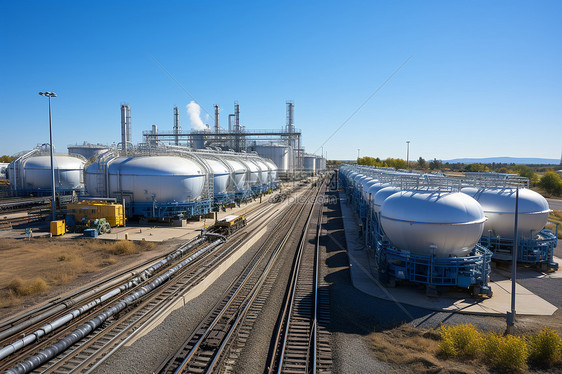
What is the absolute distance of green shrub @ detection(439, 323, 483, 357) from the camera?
9922 mm

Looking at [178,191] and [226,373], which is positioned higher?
[178,191]

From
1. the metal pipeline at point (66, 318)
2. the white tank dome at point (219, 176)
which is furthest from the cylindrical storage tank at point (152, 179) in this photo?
the metal pipeline at point (66, 318)

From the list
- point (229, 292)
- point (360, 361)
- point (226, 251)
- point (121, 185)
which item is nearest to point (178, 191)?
point (121, 185)

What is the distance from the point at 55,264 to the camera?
59.9 ft

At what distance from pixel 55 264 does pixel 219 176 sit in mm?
20626

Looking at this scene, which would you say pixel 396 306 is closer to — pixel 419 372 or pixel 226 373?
pixel 419 372

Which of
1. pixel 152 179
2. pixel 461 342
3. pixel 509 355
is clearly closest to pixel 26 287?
pixel 152 179

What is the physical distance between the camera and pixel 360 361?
9586 millimetres

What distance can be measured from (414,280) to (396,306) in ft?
6.60

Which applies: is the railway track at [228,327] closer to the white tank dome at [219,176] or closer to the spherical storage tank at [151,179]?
the spherical storage tank at [151,179]

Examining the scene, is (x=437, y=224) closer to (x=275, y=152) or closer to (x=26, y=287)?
(x=26, y=287)

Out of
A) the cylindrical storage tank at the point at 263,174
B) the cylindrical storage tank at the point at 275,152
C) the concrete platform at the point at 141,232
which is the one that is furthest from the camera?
the cylindrical storage tank at the point at 275,152

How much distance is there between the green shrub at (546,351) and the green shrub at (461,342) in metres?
1.43

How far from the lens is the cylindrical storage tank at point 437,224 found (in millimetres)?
14555
